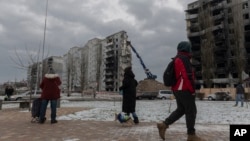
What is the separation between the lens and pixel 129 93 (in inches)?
340

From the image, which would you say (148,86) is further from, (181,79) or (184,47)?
(181,79)

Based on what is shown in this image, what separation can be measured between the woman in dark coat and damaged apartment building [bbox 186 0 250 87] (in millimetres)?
53198

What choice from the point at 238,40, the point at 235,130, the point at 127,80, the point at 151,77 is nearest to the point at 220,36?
the point at 238,40

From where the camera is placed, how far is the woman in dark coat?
8.48 m

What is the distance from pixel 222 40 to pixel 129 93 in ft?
217

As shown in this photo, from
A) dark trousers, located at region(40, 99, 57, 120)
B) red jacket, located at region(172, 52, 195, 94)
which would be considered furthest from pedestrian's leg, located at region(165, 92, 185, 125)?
dark trousers, located at region(40, 99, 57, 120)

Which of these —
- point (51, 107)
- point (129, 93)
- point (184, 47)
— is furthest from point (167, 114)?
point (184, 47)

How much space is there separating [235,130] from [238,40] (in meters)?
59.9

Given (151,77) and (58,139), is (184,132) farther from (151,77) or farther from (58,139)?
(151,77)

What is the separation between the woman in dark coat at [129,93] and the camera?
848cm

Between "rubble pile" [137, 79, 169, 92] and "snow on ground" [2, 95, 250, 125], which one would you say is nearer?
"snow on ground" [2, 95, 250, 125]

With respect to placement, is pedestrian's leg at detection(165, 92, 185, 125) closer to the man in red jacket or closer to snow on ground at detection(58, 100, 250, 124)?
the man in red jacket

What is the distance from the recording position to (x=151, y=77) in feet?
210

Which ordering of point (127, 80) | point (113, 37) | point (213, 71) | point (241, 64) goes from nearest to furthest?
point (127, 80)
point (241, 64)
point (213, 71)
point (113, 37)
